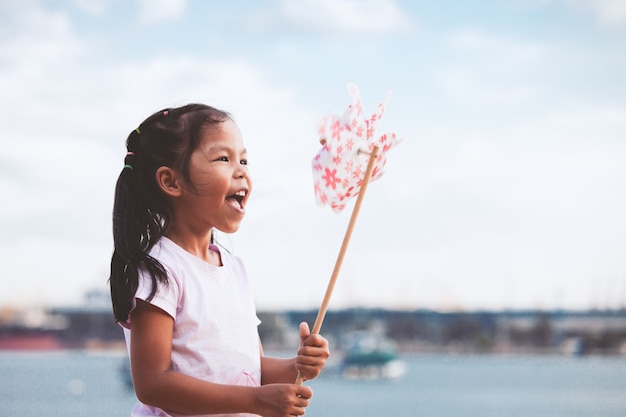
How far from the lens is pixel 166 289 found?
1.51 metres

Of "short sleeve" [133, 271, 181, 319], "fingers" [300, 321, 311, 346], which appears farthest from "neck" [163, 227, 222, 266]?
"fingers" [300, 321, 311, 346]

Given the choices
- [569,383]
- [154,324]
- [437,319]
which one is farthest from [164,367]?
[569,383]

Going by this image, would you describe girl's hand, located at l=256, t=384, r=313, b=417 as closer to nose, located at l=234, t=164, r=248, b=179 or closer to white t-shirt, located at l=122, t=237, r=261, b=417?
white t-shirt, located at l=122, t=237, r=261, b=417

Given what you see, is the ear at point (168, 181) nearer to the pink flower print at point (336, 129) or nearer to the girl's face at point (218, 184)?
the girl's face at point (218, 184)

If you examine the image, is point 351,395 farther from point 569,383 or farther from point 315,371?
point 315,371

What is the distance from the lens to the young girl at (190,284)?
58.2 inches

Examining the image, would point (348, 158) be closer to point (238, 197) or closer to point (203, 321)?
point (238, 197)

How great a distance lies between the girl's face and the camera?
1591mm

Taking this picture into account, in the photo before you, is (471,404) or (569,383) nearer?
(471,404)

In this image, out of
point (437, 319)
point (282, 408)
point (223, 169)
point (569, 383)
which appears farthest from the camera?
point (569, 383)

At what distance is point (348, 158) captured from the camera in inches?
66.6

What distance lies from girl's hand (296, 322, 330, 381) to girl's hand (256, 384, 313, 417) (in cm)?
7

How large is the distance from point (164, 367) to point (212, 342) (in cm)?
10

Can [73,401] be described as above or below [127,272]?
below
